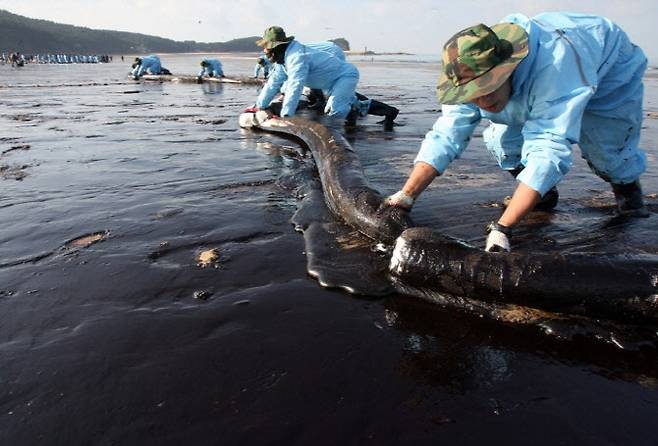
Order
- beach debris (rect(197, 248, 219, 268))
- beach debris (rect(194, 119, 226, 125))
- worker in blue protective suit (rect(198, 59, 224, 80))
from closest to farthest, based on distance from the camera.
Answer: beach debris (rect(197, 248, 219, 268)) < beach debris (rect(194, 119, 226, 125)) < worker in blue protective suit (rect(198, 59, 224, 80))

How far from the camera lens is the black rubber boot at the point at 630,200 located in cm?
375

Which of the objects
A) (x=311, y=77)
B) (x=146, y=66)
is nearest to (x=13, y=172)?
(x=311, y=77)

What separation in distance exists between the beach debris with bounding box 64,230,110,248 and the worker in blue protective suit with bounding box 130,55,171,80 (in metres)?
22.8

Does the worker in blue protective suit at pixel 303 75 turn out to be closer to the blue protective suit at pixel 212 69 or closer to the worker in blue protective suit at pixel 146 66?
the blue protective suit at pixel 212 69

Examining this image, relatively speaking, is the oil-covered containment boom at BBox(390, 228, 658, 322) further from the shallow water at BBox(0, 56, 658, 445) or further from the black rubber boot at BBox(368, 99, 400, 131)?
the black rubber boot at BBox(368, 99, 400, 131)

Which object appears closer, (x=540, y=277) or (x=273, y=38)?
(x=540, y=277)

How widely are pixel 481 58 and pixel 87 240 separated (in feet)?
9.52

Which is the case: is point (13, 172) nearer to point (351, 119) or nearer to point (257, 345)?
point (257, 345)

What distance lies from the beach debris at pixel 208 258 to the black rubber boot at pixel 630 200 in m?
3.25

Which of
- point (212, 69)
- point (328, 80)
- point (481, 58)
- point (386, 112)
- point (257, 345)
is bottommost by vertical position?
point (257, 345)

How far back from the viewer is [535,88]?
2607mm

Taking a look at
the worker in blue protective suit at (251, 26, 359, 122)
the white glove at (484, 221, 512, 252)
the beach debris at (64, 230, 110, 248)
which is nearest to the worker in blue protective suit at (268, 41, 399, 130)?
the worker in blue protective suit at (251, 26, 359, 122)

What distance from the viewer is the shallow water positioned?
5.45ft

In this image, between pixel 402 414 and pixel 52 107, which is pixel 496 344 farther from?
pixel 52 107
